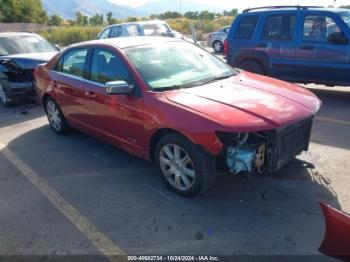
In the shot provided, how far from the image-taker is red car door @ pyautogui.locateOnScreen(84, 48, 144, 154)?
422cm

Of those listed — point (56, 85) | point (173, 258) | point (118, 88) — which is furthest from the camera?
point (56, 85)

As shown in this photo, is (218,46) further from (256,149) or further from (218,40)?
(256,149)

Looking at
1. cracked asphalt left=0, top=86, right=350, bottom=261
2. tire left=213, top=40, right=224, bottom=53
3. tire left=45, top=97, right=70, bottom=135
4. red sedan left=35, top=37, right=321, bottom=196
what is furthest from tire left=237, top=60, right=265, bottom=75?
tire left=213, top=40, right=224, bottom=53

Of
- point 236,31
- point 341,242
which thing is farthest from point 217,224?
point 236,31

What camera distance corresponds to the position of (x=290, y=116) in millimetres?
3580

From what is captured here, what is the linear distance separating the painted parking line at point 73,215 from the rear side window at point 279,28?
557 centimetres

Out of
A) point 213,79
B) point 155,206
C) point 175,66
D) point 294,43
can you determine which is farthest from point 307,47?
point 155,206

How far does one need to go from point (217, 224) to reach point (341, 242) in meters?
1.15

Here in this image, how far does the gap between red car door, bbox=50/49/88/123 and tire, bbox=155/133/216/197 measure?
174 cm

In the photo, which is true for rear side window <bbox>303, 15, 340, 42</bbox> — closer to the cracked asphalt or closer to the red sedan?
the cracked asphalt

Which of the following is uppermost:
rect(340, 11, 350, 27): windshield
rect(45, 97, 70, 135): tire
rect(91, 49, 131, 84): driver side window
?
rect(340, 11, 350, 27): windshield

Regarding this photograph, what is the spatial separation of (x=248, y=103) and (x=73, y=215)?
6.97 feet

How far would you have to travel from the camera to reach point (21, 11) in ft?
139

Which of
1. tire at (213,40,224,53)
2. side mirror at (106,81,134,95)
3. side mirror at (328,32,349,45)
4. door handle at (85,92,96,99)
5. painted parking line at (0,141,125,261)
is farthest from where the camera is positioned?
tire at (213,40,224,53)
